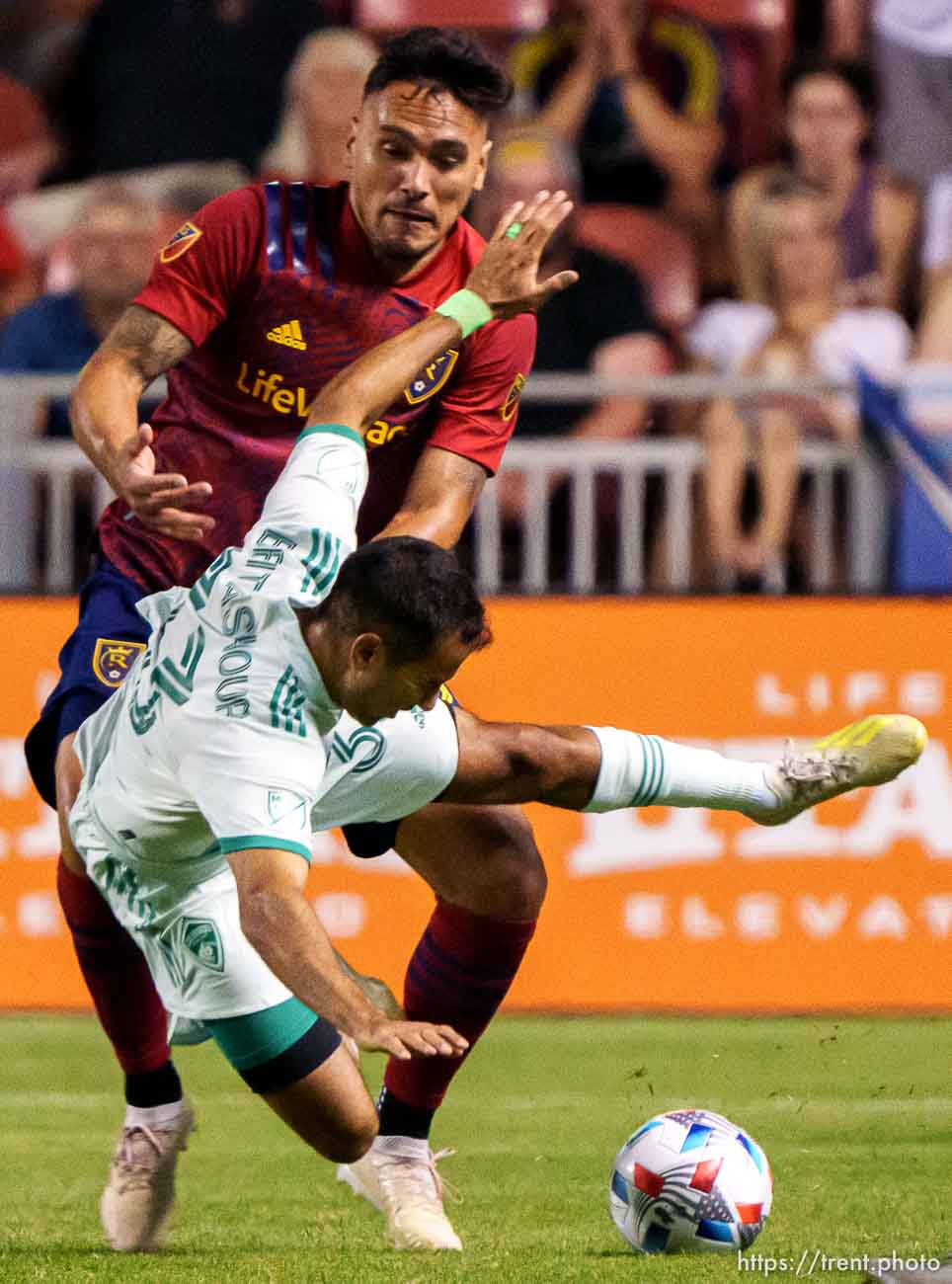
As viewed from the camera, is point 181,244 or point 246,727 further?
point 181,244

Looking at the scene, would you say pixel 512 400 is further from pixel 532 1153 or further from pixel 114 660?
pixel 532 1153

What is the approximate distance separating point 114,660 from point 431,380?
1.01m

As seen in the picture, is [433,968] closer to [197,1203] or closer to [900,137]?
[197,1203]

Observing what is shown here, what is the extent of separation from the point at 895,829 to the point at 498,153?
12.5 ft

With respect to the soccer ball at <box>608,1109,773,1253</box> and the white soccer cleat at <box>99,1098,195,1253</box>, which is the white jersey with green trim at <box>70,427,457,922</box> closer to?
the white soccer cleat at <box>99,1098,195,1253</box>

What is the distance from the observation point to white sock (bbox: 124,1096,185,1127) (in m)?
5.30

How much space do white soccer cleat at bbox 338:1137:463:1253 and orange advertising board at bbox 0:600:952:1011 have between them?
124 inches

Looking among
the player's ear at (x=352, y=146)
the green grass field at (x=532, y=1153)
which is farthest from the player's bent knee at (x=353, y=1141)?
the player's ear at (x=352, y=146)

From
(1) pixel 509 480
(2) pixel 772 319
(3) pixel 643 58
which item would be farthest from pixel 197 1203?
(3) pixel 643 58

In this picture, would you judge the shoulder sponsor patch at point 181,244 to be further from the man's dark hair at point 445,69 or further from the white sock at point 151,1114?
the white sock at point 151,1114

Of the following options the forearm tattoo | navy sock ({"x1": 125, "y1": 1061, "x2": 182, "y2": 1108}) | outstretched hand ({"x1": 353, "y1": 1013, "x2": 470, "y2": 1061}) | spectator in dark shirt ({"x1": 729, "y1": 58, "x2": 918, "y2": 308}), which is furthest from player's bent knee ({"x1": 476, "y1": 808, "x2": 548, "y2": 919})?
spectator in dark shirt ({"x1": 729, "y1": 58, "x2": 918, "y2": 308})

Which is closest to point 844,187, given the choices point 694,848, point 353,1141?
point 694,848

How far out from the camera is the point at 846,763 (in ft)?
17.0

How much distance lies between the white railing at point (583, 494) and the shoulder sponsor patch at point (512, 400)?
3.72m
